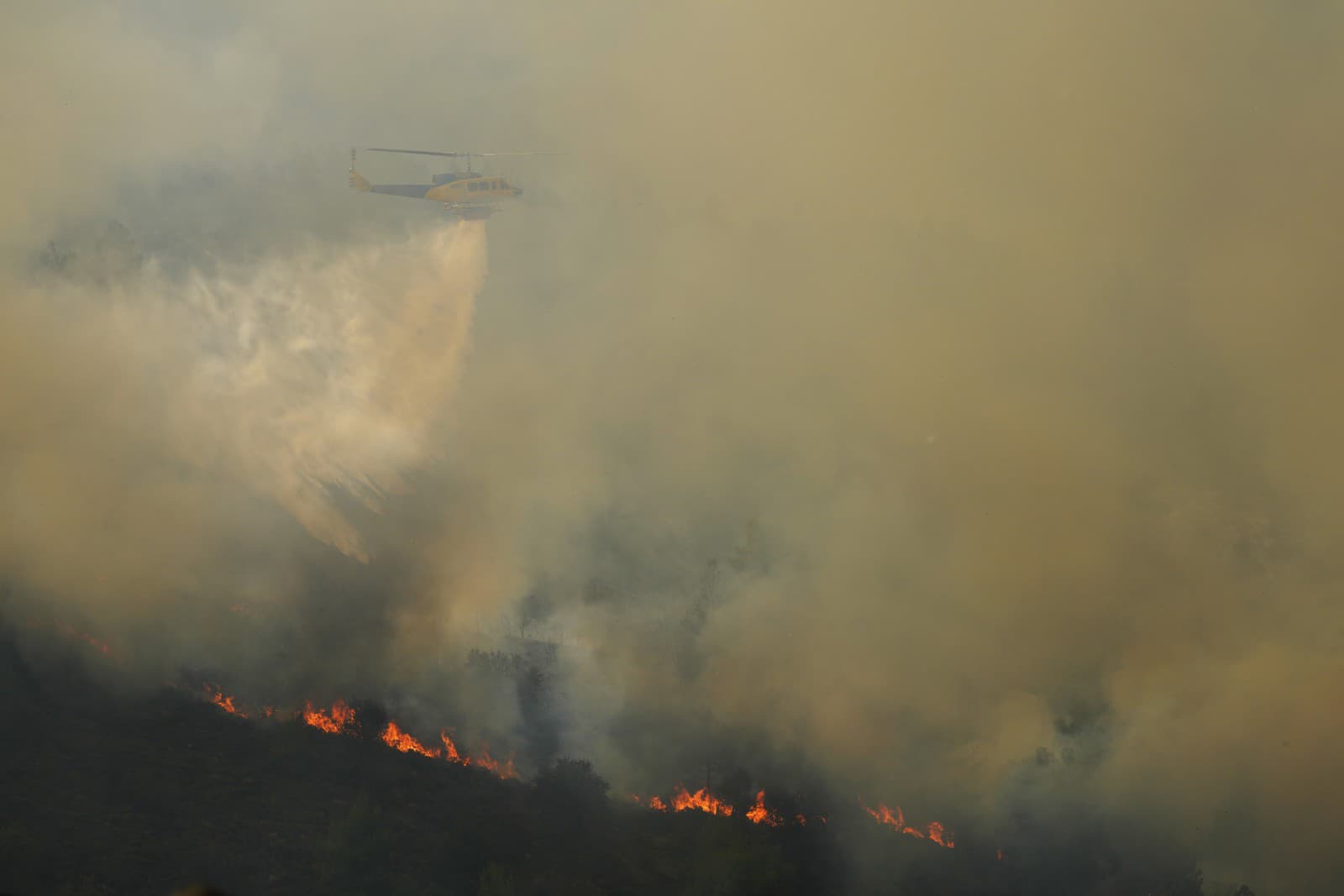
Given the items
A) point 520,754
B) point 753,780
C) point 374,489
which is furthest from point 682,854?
point 374,489

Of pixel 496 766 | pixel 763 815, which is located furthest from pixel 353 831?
pixel 763 815

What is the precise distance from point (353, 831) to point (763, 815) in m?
12.8

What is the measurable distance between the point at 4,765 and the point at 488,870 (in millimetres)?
14952

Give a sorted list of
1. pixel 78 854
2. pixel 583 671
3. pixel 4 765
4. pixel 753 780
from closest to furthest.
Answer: pixel 78 854 → pixel 4 765 → pixel 753 780 → pixel 583 671

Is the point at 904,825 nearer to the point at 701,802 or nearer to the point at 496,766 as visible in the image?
the point at 701,802

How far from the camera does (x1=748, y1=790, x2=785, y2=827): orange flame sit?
130ft

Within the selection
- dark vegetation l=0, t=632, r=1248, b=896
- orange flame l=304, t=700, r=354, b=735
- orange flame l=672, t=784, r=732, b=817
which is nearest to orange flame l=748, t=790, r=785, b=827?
dark vegetation l=0, t=632, r=1248, b=896

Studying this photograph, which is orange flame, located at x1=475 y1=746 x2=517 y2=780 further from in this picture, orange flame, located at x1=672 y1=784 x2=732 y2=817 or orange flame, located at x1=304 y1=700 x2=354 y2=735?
orange flame, located at x1=672 y1=784 x2=732 y2=817

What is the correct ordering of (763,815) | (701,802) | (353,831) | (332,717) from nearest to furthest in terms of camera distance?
(353,831)
(763,815)
(701,802)
(332,717)

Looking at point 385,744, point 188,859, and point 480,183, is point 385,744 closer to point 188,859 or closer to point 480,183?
point 188,859

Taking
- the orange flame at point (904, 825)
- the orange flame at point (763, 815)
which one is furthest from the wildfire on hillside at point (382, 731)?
the orange flame at point (904, 825)

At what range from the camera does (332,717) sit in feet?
134

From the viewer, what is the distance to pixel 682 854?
38.3 m

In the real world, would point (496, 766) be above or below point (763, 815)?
above
